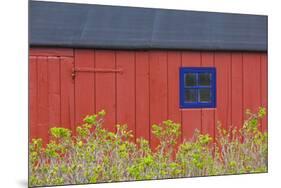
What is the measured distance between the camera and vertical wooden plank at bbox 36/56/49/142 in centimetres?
372

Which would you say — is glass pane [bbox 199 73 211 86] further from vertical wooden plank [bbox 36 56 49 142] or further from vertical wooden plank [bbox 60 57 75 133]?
vertical wooden plank [bbox 36 56 49 142]

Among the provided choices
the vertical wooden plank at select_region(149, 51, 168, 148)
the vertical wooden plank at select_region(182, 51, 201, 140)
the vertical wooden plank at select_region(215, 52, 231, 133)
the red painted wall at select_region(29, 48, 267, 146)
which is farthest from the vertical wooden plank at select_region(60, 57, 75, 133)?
the vertical wooden plank at select_region(215, 52, 231, 133)

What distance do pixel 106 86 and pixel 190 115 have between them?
2.22ft

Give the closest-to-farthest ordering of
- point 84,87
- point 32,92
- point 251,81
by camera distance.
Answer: point 32,92 → point 84,87 → point 251,81

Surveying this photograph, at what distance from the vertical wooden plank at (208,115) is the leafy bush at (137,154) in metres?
0.05

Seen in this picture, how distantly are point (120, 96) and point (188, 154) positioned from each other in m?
0.70

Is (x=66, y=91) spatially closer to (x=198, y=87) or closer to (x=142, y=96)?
(x=142, y=96)

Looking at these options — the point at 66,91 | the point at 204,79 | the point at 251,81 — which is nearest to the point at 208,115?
the point at 204,79

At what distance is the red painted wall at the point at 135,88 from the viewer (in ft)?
12.3

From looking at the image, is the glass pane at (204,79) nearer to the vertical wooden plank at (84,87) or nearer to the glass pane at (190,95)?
the glass pane at (190,95)

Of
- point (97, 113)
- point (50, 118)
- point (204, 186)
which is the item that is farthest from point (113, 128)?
point (204, 186)

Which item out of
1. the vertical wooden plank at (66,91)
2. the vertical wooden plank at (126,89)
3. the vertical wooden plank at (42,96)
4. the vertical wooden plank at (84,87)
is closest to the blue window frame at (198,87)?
the vertical wooden plank at (126,89)

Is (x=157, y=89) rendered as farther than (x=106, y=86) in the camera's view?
Yes

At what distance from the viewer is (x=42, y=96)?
3727 millimetres
